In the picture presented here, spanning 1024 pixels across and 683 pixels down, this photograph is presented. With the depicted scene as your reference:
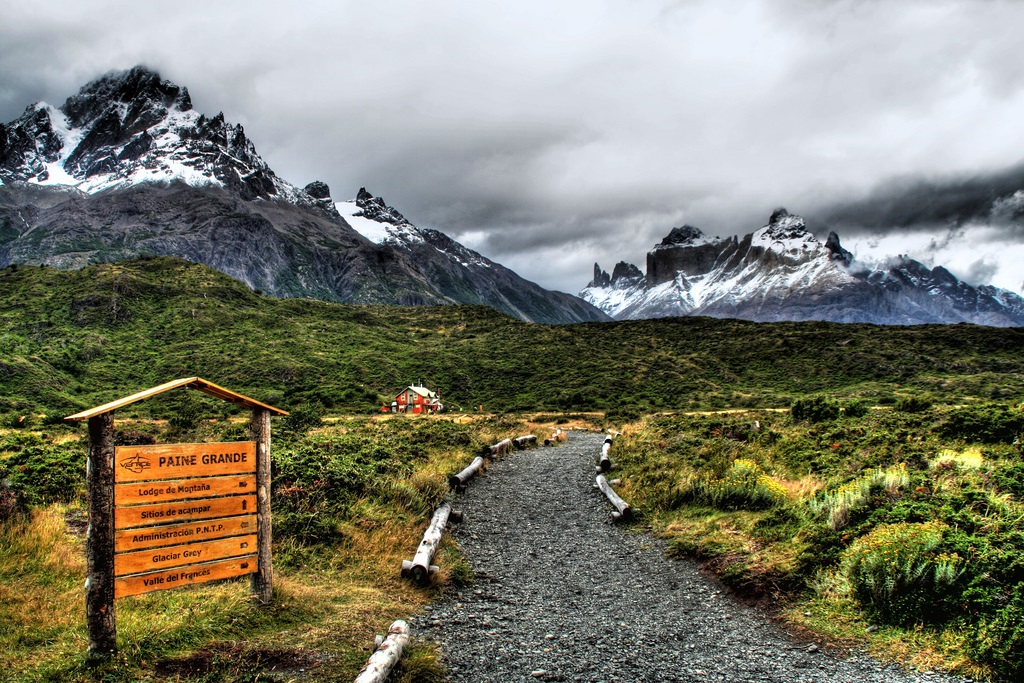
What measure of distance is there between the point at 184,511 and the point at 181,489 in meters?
0.23

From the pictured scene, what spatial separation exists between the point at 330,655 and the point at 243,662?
31.2 inches

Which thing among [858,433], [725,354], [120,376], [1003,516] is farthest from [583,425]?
[120,376]

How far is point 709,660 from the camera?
5.96m

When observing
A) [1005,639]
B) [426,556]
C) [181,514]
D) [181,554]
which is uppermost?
[181,514]

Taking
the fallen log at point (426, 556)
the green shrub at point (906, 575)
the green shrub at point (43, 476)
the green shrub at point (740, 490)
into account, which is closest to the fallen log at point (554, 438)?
the green shrub at point (740, 490)

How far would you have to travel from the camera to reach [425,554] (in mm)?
8719

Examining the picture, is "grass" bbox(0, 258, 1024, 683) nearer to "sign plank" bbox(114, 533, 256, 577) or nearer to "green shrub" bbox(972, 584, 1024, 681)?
"green shrub" bbox(972, 584, 1024, 681)

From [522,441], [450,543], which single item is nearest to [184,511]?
[450,543]

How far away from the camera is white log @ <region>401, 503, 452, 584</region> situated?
8.31 metres

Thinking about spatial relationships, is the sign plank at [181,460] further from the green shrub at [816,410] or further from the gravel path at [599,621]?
the green shrub at [816,410]

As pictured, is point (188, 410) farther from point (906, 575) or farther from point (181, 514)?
point (906, 575)

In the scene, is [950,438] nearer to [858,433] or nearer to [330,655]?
[858,433]

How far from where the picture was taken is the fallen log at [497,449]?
20188 millimetres

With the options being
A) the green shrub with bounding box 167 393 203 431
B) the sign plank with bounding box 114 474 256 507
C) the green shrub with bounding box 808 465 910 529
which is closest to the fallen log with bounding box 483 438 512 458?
the green shrub with bounding box 808 465 910 529
